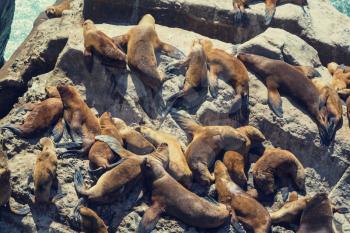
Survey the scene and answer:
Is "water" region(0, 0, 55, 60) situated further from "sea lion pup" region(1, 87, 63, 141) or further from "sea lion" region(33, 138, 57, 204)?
"sea lion" region(33, 138, 57, 204)

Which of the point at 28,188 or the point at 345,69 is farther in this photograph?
the point at 345,69

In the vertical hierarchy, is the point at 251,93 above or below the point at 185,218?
above

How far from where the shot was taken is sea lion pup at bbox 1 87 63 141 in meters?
6.69

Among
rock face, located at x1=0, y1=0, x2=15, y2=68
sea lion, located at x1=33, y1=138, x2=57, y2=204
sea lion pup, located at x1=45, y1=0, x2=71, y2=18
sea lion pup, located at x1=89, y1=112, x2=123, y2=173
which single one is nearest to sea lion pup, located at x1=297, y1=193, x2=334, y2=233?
sea lion pup, located at x1=89, y1=112, x2=123, y2=173

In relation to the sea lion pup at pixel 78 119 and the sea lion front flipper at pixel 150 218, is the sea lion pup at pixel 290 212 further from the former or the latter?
the sea lion pup at pixel 78 119

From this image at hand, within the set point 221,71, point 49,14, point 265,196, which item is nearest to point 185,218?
point 265,196

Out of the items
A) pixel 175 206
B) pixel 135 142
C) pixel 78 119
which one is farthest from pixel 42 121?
pixel 175 206

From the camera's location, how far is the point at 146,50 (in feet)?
23.3

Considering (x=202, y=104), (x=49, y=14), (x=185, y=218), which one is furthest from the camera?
(x=49, y=14)

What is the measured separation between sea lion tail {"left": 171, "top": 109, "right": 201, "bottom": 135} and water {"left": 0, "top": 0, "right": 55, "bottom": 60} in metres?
6.68

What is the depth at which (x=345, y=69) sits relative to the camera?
7895mm

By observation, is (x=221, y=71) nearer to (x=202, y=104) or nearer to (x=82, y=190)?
(x=202, y=104)

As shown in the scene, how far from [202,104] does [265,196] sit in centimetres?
124

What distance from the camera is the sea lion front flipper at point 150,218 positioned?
19.6 feet
